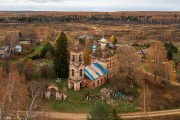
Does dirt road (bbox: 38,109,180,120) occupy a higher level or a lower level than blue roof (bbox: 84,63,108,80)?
lower

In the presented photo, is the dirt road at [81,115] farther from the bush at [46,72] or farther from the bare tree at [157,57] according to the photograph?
the bush at [46,72]

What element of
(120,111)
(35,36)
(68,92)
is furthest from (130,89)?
(35,36)

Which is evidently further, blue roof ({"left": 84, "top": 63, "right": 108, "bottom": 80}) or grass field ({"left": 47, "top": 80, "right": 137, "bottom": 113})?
blue roof ({"left": 84, "top": 63, "right": 108, "bottom": 80})

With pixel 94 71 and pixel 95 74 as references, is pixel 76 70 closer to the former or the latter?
pixel 95 74

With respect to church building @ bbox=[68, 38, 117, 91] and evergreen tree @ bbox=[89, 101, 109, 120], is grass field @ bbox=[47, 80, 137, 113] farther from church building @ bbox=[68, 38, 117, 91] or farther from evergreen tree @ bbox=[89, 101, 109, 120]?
evergreen tree @ bbox=[89, 101, 109, 120]

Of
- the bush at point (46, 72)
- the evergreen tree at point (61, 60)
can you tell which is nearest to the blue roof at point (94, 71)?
the evergreen tree at point (61, 60)

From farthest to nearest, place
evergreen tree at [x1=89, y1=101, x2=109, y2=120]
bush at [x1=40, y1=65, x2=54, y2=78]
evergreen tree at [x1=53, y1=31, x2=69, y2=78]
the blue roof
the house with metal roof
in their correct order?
bush at [x1=40, y1=65, x2=54, y2=78] < evergreen tree at [x1=53, y1=31, x2=69, y2=78] < the blue roof < the house with metal roof < evergreen tree at [x1=89, y1=101, x2=109, y2=120]

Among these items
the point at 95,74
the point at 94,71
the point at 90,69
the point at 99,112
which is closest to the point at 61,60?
the point at 90,69

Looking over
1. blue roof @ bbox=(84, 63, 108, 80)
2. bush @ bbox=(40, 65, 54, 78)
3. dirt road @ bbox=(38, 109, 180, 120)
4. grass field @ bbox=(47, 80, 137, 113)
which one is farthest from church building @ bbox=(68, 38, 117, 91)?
dirt road @ bbox=(38, 109, 180, 120)

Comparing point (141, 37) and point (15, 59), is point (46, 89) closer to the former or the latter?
point (15, 59)
